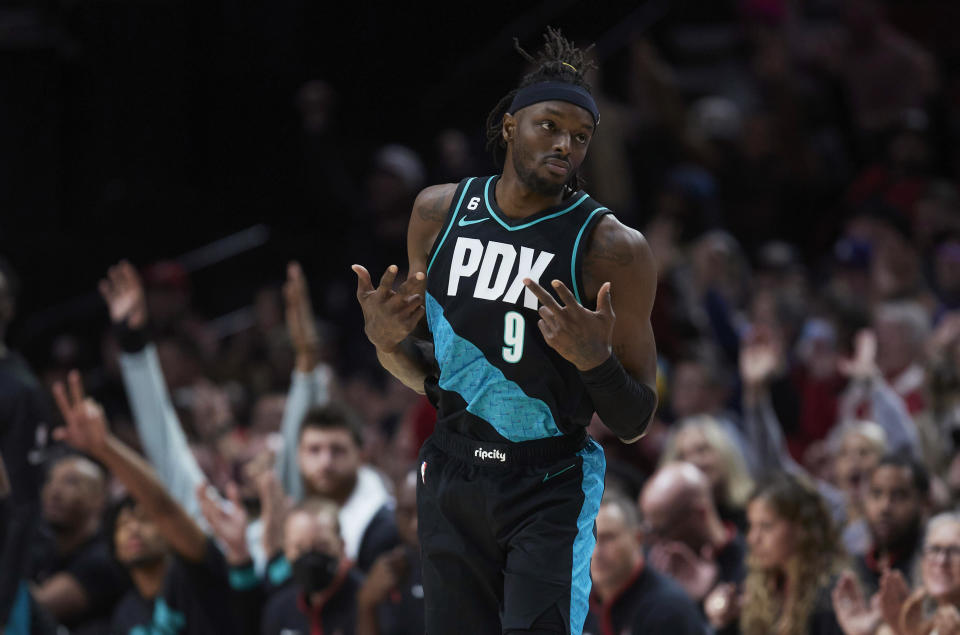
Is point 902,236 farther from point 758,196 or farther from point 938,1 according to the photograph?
point 938,1

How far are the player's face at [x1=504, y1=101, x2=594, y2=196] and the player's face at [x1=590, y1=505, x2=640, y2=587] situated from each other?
1998 mm

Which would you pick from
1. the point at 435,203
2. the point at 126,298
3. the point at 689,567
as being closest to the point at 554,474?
the point at 435,203

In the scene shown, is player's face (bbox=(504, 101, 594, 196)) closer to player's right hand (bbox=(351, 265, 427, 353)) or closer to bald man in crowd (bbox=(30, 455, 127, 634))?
player's right hand (bbox=(351, 265, 427, 353))

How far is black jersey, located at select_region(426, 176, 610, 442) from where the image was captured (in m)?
3.36

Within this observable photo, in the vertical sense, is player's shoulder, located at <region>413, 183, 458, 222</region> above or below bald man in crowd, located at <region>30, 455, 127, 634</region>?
above

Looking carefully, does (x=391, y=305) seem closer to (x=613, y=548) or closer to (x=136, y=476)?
(x=613, y=548)

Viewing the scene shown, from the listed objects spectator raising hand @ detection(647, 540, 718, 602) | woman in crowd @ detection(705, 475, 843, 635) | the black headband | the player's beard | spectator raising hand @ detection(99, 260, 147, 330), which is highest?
the black headband

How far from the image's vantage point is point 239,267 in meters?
10.7

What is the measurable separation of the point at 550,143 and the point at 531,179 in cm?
10

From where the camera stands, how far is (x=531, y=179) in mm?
3416

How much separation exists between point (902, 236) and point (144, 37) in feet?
17.3

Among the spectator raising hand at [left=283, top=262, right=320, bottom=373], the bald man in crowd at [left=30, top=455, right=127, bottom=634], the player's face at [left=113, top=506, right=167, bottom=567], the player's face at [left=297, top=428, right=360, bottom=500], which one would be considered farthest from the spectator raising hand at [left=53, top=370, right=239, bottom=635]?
the spectator raising hand at [left=283, top=262, right=320, bottom=373]

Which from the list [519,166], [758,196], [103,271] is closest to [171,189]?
[103,271]

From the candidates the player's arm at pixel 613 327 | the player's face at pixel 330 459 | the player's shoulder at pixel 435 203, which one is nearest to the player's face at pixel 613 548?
the player's face at pixel 330 459
